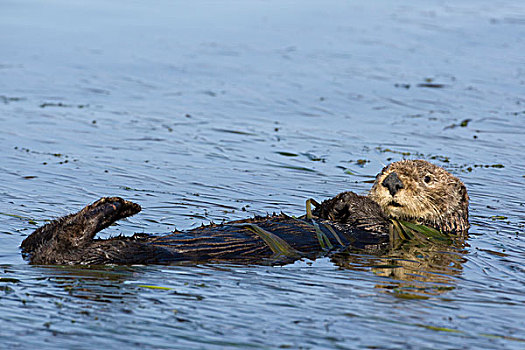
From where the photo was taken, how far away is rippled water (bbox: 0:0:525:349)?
4.24 metres

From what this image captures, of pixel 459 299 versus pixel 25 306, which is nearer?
pixel 25 306

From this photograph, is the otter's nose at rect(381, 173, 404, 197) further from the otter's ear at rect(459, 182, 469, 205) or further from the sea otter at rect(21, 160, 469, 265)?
the otter's ear at rect(459, 182, 469, 205)

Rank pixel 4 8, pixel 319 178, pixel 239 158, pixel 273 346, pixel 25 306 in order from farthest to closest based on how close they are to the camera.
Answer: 1. pixel 4 8
2. pixel 239 158
3. pixel 319 178
4. pixel 25 306
5. pixel 273 346

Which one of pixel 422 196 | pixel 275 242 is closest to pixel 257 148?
pixel 422 196

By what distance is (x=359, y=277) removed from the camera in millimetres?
5117

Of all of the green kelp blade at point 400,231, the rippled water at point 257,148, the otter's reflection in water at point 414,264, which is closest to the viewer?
the rippled water at point 257,148

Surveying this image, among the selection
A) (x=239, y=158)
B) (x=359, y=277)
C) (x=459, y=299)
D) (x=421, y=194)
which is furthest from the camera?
(x=239, y=158)

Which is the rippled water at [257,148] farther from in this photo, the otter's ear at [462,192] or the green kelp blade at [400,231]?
the otter's ear at [462,192]

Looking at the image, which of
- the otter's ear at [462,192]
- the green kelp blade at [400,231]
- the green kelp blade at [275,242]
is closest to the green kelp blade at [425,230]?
the green kelp blade at [400,231]

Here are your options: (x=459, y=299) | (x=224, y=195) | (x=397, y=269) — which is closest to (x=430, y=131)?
(x=224, y=195)

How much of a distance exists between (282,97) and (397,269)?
580cm

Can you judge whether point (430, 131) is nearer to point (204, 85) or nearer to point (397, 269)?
point (204, 85)

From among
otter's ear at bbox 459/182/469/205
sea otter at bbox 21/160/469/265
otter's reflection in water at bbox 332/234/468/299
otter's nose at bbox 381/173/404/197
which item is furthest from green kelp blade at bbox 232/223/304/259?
otter's ear at bbox 459/182/469/205

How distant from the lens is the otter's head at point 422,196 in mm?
5988
